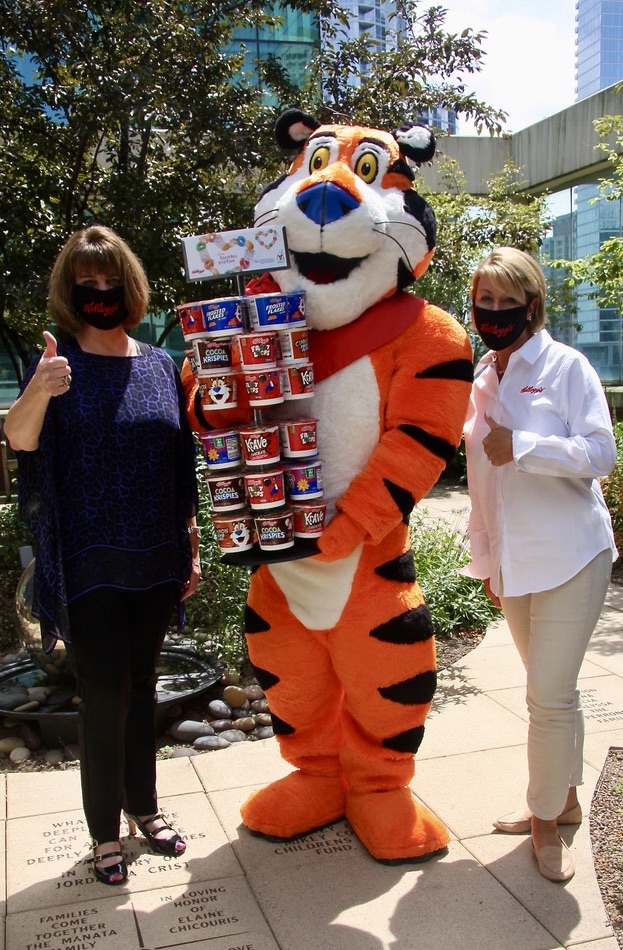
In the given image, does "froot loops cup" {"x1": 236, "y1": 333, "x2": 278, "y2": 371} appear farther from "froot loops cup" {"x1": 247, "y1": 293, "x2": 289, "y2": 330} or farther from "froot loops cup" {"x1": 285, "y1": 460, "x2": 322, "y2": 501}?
"froot loops cup" {"x1": 285, "y1": 460, "x2": 322, "y2": 501}

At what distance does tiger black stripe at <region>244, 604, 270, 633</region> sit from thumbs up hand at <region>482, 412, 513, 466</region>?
101 centimetres

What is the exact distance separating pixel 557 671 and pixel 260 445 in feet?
3.81

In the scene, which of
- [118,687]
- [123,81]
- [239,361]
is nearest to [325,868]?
[118,687]

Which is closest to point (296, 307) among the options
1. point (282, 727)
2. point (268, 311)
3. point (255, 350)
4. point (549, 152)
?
point (268, 311)

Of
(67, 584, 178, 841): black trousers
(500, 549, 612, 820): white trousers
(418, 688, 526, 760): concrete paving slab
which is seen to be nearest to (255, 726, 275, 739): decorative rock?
(418, 688, 526, 760): concrete paving slab

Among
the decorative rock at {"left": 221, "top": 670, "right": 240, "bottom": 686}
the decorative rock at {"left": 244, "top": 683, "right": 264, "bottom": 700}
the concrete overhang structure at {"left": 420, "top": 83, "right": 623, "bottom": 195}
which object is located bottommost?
the decorative rock at {"left": 244, "top": 683, "right": 264, "bottom": 700}

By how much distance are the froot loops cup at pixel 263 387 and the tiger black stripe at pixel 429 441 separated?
443 millimetres

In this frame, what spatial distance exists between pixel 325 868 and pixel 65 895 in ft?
2.78

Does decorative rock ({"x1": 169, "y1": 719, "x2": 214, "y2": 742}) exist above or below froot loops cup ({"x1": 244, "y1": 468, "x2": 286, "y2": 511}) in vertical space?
Answer: below

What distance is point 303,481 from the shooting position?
275 cm

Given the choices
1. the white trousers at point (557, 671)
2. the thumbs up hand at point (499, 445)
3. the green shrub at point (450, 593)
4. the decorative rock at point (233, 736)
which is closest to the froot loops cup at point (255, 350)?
the thumbs up hand at point (499, 445)

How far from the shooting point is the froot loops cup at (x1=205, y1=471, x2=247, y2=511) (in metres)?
2.74

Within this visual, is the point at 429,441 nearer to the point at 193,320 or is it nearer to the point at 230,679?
the point at 193,320

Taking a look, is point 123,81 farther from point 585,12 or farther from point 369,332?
point 585,12
